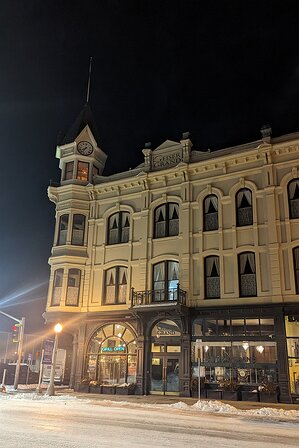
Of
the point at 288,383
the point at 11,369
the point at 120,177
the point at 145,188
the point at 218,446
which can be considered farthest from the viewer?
the point at 11,369

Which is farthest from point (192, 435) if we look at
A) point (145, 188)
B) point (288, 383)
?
point (145, 188)

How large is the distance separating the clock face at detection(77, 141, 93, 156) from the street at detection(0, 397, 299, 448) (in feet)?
62.5

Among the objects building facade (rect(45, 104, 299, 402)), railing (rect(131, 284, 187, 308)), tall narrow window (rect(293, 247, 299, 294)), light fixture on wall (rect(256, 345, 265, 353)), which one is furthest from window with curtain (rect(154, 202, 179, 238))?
light fixture on wall (rect(256, 345, 265, 353))

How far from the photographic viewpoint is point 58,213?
29.2 meters

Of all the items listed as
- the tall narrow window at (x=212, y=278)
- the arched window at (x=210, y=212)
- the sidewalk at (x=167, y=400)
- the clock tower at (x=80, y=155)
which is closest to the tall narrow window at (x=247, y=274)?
the tall narrow window at (x=212, y=278)

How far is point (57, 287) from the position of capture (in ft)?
90.2

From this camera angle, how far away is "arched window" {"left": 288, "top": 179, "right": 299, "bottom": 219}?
74.0 feet

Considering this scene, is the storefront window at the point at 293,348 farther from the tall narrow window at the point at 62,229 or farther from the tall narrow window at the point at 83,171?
the tall narrow window at the point at 83,171

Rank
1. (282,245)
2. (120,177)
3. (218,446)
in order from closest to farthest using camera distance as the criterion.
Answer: (218,446), (282,245), (120,177)

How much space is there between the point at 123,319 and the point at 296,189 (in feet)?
42.1

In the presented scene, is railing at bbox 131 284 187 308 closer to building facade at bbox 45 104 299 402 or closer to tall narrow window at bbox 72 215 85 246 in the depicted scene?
building facade at bbox 45 104 299 402

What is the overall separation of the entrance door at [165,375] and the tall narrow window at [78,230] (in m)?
9.64

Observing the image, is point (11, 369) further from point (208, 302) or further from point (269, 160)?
point (269, 160)

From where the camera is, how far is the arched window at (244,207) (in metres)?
23.9
